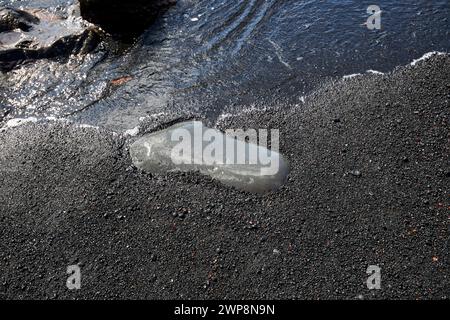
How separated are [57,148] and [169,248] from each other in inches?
88.5

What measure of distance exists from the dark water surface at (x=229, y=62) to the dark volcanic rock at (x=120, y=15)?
0.37 m

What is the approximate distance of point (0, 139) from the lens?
5.62 meters

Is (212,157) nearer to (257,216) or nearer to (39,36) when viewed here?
(257,216)

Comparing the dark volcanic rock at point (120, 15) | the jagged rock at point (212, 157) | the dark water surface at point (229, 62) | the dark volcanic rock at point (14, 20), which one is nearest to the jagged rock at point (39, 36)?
the dark volcanic rock at point (14, 20)

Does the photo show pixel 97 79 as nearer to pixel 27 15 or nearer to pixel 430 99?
pixel 27 15

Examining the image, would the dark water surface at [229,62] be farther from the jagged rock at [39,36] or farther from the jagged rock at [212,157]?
the jagged rock at [212,157]

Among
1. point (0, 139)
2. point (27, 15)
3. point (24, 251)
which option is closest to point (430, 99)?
point (24, 251)

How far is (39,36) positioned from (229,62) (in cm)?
386

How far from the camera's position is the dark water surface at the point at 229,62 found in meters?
6.00

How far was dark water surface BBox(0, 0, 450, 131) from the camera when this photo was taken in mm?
6000

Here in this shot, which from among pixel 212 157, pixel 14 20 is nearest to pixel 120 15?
pixel 14 20

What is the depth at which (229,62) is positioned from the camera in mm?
6734
